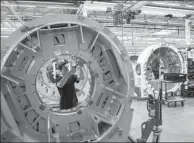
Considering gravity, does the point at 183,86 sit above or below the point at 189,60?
below

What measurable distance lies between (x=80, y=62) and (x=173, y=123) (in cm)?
317

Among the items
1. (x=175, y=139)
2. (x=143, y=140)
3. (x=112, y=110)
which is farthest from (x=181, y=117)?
(x=112, y=110)

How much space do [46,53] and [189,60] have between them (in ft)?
26.1

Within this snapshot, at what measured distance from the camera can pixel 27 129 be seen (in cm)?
267

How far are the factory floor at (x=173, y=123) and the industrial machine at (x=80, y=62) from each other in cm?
142

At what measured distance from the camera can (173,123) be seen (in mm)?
4980

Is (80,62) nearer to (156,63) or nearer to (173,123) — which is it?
(173,123)

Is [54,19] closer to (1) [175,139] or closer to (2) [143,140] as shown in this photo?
(2) [143,140]

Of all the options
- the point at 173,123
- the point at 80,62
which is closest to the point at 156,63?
the point at 173,123

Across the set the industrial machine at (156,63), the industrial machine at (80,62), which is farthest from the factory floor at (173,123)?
the industrial machine at (80,62)

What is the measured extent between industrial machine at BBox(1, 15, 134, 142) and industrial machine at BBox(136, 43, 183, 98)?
4645 mm

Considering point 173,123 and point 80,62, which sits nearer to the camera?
point 80,62

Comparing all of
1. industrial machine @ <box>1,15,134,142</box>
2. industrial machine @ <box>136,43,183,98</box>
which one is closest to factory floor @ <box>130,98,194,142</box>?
industrial machine @ <box>136,43,183,98</box>

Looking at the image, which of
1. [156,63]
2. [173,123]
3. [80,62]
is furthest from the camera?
[156,63]
